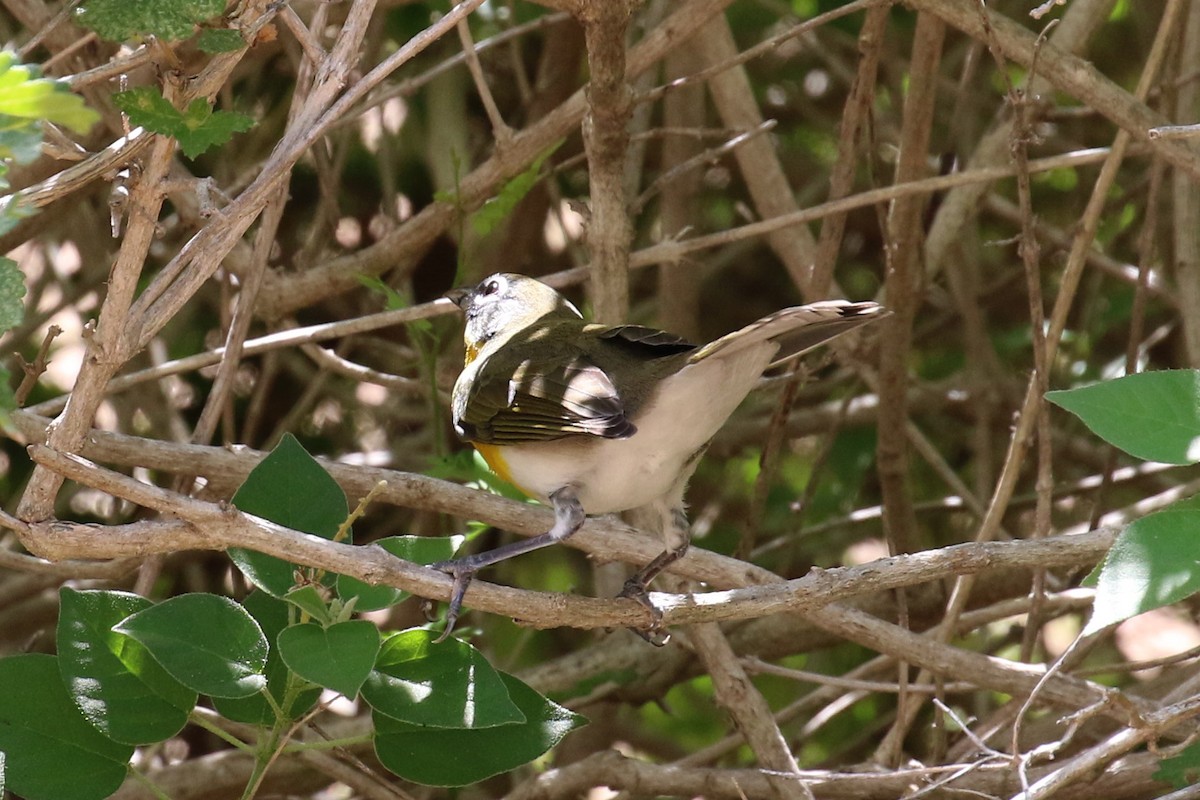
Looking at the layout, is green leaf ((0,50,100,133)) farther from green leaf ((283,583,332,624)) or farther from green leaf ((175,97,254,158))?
green leaf ((283,583,332,624))

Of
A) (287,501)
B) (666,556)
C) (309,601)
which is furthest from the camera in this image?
(666,556)

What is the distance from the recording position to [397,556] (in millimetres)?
2824

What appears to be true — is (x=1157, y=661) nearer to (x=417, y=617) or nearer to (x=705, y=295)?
(x=417, y=617)

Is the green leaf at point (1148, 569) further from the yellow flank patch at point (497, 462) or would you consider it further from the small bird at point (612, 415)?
the yellow flank patch at point (497, 462)

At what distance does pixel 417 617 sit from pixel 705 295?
237 centimetres

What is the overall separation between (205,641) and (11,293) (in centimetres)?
95

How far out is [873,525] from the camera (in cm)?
585

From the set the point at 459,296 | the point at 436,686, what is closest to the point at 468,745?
the point at 436,686

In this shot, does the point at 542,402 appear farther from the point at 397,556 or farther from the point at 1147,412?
the point at 1147,412

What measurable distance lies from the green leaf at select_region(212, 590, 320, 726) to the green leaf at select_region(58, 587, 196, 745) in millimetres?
96

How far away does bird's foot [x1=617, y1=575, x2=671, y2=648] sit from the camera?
320 centimetres

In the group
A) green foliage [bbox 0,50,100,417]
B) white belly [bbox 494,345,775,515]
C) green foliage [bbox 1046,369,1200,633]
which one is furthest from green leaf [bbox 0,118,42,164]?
white belly [bbox 494,345,775,515]

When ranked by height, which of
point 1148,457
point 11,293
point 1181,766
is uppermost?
point 11,293

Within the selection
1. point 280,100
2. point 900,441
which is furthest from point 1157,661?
point 280,100
